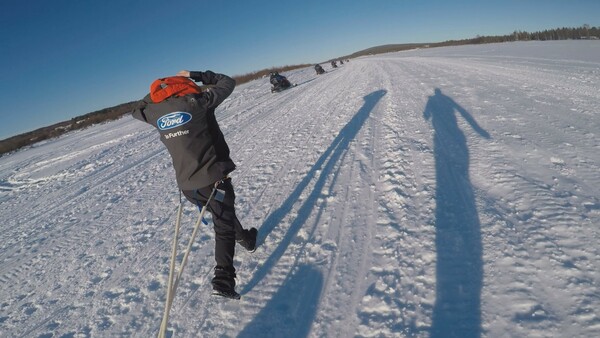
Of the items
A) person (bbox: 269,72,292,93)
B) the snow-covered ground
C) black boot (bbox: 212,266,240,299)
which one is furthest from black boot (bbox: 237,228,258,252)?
person (bbox: 269,72,292,93)

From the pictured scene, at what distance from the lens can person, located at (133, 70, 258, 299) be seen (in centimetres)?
288

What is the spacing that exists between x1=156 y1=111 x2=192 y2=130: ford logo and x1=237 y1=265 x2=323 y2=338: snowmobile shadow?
5.86 feet

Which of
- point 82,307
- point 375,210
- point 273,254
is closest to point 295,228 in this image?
point 273,254

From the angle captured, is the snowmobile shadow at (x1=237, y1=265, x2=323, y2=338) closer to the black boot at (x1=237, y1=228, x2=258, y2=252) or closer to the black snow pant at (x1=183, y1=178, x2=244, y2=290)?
Result: the black snow pant at (x1=183, y1=178, x2=244, y2=290)

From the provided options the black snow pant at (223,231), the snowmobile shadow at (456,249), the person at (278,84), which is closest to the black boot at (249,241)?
the black snow pant at (223,231)

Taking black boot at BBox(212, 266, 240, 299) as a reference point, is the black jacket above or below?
above

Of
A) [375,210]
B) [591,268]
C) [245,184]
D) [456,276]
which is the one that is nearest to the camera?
[591,268]

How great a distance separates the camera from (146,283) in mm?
3662

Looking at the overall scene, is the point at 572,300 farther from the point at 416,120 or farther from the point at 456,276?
the point at 416,120

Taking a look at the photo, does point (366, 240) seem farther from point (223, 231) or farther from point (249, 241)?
point (223, 231)

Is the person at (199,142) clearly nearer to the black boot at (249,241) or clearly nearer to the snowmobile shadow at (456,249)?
the black boot at (249,241)

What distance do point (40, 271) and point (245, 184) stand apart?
3099mm

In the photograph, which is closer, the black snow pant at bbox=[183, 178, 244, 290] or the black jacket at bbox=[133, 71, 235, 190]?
the black jacket at bbox=[133, 71, 235, 190]

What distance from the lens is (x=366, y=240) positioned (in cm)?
354
